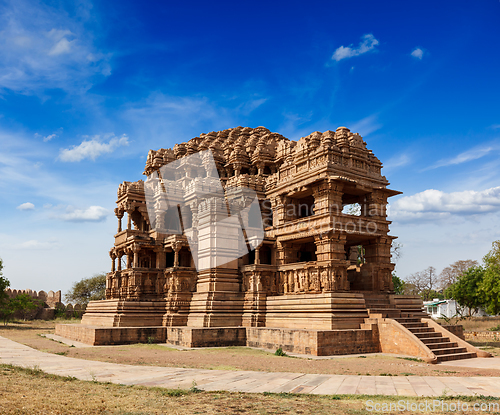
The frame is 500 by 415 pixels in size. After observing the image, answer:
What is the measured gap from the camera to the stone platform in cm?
1747

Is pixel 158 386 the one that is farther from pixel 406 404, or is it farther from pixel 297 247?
pixel 297 247

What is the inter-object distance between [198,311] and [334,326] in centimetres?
803

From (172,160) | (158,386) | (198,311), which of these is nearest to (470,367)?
(158,386)

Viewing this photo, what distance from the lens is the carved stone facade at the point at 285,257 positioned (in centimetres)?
2097

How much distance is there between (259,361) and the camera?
15344mm

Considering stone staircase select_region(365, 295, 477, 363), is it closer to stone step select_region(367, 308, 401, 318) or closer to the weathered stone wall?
stone step select_region(367, 308, 401, 318)

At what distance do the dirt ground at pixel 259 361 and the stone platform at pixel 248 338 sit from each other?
90cm

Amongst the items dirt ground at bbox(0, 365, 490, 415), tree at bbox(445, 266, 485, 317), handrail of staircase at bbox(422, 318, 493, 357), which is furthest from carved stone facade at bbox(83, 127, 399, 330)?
tree at bbox(445, 266, 485, 317)

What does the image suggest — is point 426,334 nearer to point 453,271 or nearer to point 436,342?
point 436,342

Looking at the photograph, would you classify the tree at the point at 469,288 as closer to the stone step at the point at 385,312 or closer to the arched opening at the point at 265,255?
the arched opening at the point at 265,255

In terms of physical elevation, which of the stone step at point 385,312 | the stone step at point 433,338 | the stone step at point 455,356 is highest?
the stone step at point 385,312

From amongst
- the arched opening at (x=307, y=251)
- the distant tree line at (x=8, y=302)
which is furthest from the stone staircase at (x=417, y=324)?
the distant tree line at (x=8, y=302)

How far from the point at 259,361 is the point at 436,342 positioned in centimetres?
764

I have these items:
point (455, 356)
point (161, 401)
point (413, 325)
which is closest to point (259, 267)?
point (413, 325)
